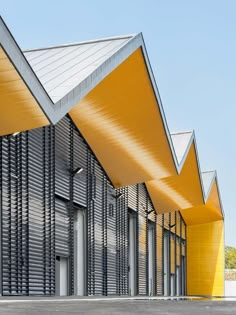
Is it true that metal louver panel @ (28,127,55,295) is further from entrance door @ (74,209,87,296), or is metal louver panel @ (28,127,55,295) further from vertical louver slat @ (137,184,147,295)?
vertical louver slat @ (137,184,147,295)

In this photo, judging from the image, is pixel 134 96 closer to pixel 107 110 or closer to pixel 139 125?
pixel 107 110

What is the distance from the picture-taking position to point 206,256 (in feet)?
151

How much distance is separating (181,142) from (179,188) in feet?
11.9

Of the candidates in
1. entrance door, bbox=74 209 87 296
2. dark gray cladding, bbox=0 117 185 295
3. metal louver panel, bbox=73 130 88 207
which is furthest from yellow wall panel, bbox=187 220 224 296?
metal louver panel, bbox=73 130 88 207

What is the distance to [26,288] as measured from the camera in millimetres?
16844

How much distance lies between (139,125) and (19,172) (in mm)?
7176

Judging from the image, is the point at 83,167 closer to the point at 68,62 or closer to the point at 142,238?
the point at 68,62

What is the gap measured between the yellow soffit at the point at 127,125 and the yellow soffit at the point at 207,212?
13.9 m

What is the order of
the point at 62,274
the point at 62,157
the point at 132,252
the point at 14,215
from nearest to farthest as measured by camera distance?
1. the point at 14,215
2. the point at 62,157
3. the point at 62,274
4. the point at 132,252

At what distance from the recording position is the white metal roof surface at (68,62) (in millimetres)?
16188

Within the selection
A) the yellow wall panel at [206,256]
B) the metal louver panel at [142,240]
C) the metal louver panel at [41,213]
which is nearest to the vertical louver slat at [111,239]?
the metal louver panel at [142,240]

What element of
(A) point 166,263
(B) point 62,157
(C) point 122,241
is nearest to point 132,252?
(C) point 122,241

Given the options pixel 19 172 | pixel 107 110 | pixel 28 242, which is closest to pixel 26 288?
pixel 28 242

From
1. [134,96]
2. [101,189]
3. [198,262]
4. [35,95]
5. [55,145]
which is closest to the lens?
[35,95]
